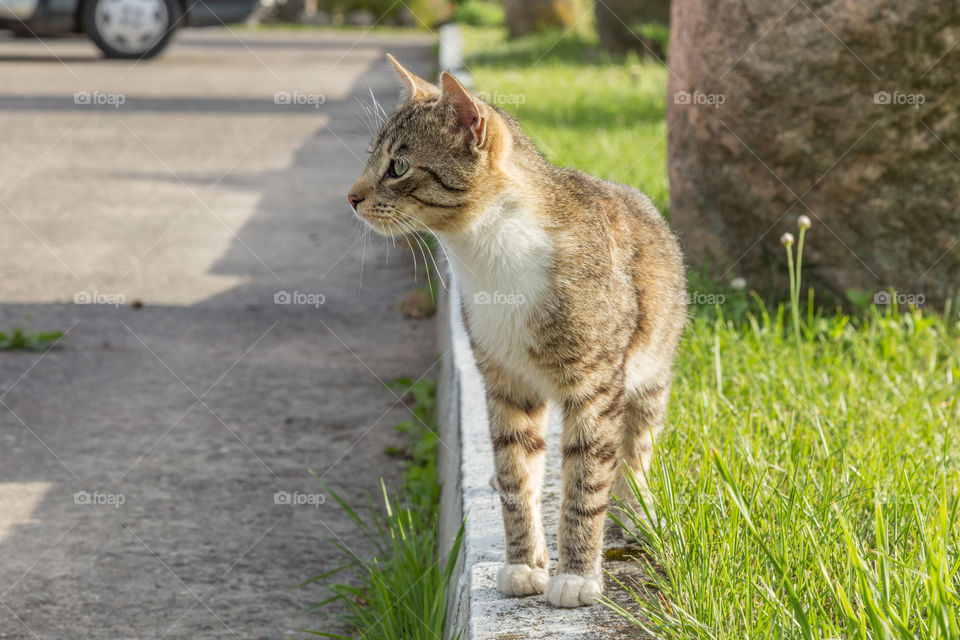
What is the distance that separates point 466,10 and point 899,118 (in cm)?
1903

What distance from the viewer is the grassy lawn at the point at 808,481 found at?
7.04ft

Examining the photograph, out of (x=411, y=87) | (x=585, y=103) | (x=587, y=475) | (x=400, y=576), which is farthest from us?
(x=585, y=103)

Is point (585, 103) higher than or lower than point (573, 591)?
higher

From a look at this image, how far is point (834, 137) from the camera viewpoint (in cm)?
476

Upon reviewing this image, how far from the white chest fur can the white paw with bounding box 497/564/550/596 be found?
451mm

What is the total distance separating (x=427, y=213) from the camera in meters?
2.74

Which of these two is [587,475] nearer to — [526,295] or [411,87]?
[526,295]

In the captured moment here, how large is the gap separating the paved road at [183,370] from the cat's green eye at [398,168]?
1133mm

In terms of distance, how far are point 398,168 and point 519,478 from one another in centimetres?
86

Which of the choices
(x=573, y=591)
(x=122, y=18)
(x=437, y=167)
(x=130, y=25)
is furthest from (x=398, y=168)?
(x=130, y=25)

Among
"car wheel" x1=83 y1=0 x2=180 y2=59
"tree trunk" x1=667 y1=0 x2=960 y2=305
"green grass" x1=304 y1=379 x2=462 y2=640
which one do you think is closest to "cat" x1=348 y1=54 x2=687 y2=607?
"green grass" x1=304 y1=379 x2=462 y2=640

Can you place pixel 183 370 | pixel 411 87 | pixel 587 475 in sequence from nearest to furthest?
1. pixel 587 475
2. pixel 411 87
3. pixel 183 370

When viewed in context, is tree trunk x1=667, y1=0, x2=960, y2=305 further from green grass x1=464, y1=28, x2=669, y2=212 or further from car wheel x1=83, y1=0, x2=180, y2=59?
car wheel x1=83, y1=0, x2=180, y2=59

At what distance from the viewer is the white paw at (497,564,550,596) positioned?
2604 millimetres
